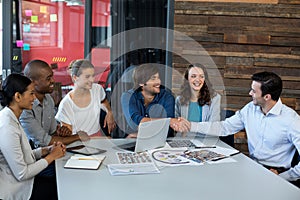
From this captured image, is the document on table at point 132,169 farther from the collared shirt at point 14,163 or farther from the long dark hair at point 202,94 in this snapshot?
the long dark hair at point 202,94

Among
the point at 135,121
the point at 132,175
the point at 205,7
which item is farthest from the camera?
the point at 205,7

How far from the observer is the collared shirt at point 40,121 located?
2320mm

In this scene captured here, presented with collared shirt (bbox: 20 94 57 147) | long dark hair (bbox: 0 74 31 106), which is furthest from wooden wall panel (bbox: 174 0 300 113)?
long dark hair (bbox: 0 74 31 106)

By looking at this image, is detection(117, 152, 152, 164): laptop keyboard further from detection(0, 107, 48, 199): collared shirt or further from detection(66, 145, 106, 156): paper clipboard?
detection(0, 107, 48, 199): collared shirt

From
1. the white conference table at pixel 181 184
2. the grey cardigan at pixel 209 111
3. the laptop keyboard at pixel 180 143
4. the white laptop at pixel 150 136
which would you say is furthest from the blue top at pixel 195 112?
the white conference table at pixel 181 184

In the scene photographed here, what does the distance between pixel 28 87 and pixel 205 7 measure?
6.67ft

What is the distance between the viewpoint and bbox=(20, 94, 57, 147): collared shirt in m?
2.32

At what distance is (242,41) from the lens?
3477 millimetres

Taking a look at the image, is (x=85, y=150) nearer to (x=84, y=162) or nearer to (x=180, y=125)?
(x=84, y=162)

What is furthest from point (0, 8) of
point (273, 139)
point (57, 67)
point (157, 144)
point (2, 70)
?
point (273, 139)

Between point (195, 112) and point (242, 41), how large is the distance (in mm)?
1081

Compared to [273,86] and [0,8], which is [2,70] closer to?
[0,8]

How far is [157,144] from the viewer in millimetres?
2352

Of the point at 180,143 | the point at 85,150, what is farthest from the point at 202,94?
the point at 85,150
